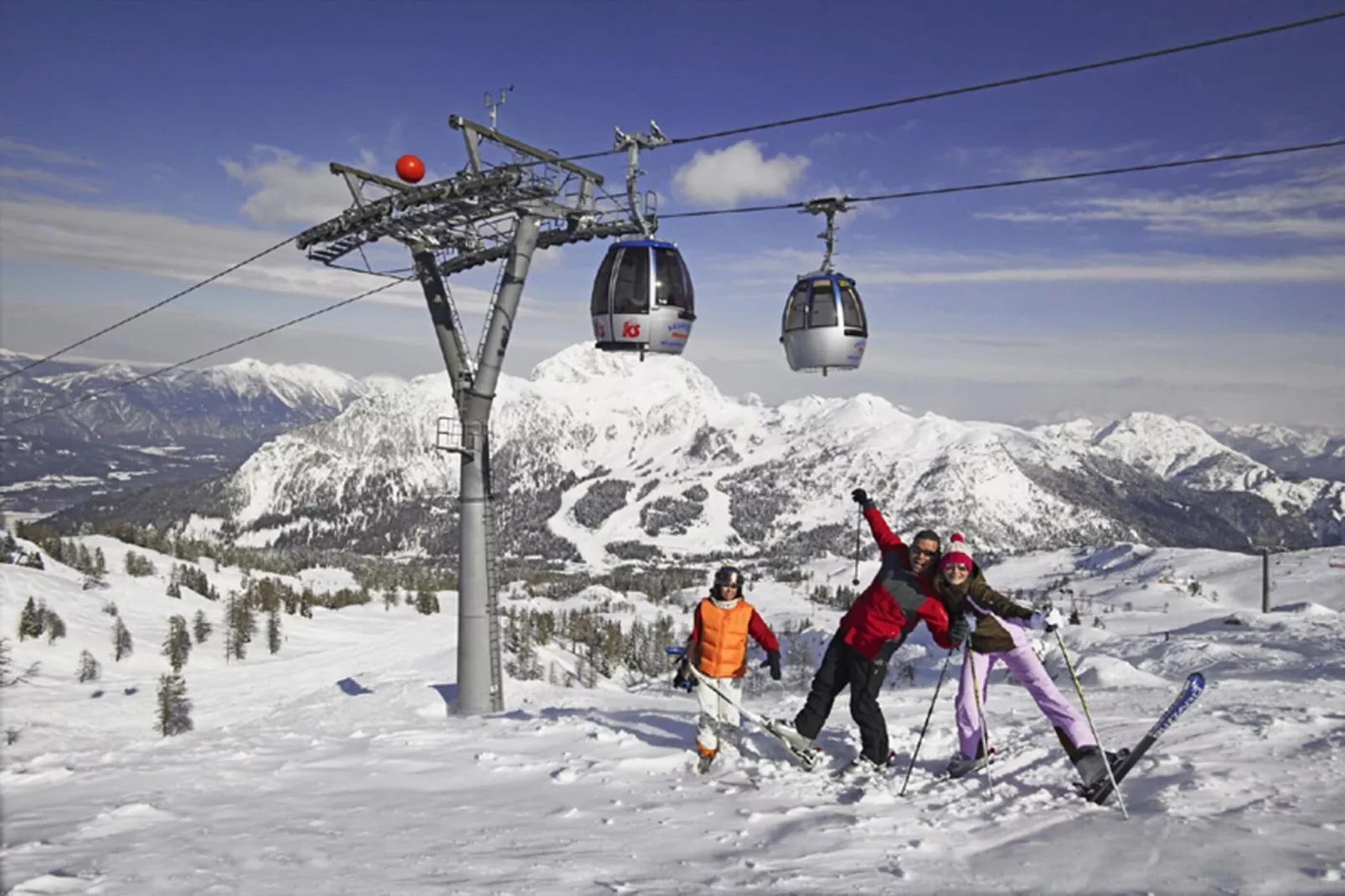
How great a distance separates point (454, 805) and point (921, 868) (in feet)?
16.0

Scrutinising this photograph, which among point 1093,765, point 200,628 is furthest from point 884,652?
point 200,628

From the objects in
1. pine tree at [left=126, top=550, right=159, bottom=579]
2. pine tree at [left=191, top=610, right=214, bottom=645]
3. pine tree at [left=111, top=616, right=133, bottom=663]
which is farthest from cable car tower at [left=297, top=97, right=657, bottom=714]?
pine tree at [left=126, top=550, right=159, bottom=579]

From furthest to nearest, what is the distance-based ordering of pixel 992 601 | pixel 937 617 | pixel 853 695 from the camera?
pixel 853 695, pixel 937 617, pixel 992 601

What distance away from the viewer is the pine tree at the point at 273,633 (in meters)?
73.9

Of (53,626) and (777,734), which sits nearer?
(777,734)

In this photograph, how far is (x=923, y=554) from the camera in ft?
28.9

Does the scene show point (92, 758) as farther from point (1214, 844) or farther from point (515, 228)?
point (1214, 844)

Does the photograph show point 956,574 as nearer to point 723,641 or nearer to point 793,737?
point 793,737

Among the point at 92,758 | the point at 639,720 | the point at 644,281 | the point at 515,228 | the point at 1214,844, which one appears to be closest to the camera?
the point at 1214,844

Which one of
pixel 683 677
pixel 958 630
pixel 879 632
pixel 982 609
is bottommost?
pixel 683 677

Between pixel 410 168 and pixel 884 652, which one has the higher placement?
pixel 410 168

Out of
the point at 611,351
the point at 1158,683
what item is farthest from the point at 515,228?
the point at 1158,683

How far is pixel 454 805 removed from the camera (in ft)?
28.1

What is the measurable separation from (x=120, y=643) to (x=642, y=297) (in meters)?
68.5
